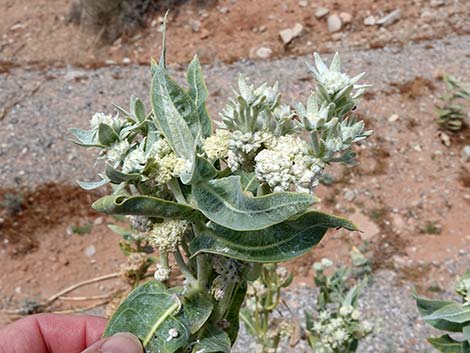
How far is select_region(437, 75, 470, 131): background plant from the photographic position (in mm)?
5035

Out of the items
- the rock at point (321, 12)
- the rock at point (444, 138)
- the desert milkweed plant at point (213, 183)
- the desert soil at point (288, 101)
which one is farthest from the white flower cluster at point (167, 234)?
the rock at point (321, 12)

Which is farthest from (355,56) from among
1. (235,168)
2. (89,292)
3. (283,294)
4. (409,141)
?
(235,168)

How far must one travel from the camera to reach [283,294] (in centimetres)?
375

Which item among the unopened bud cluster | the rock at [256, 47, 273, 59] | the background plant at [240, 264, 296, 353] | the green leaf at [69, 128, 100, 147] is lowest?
the rock at [256, 47, 273, 59]

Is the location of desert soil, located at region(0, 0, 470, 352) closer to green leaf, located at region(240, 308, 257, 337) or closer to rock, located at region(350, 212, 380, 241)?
rock, located at region(350, 212, 380, 241)

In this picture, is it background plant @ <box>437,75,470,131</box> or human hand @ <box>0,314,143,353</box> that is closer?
human hand @ <box>0,314,143,353</box>

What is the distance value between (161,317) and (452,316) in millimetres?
906

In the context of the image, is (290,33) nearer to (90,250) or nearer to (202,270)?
(90,250)

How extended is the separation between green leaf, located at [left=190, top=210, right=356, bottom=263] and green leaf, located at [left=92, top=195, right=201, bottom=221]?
60mm

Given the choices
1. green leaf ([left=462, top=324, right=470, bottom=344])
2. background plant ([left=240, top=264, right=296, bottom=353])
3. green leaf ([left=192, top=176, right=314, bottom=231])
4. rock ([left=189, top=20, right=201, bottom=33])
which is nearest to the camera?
green leaf ([left=192, top=176, right=314, bottom=231])

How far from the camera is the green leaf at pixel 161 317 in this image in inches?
39.6

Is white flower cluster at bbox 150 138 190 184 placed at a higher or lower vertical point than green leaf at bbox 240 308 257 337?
higher

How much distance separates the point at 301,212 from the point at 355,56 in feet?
18.8

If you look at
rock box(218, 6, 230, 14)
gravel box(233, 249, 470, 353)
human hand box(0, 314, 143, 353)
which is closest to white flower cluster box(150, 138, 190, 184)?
human hand box(0, 314, 143, 353)
